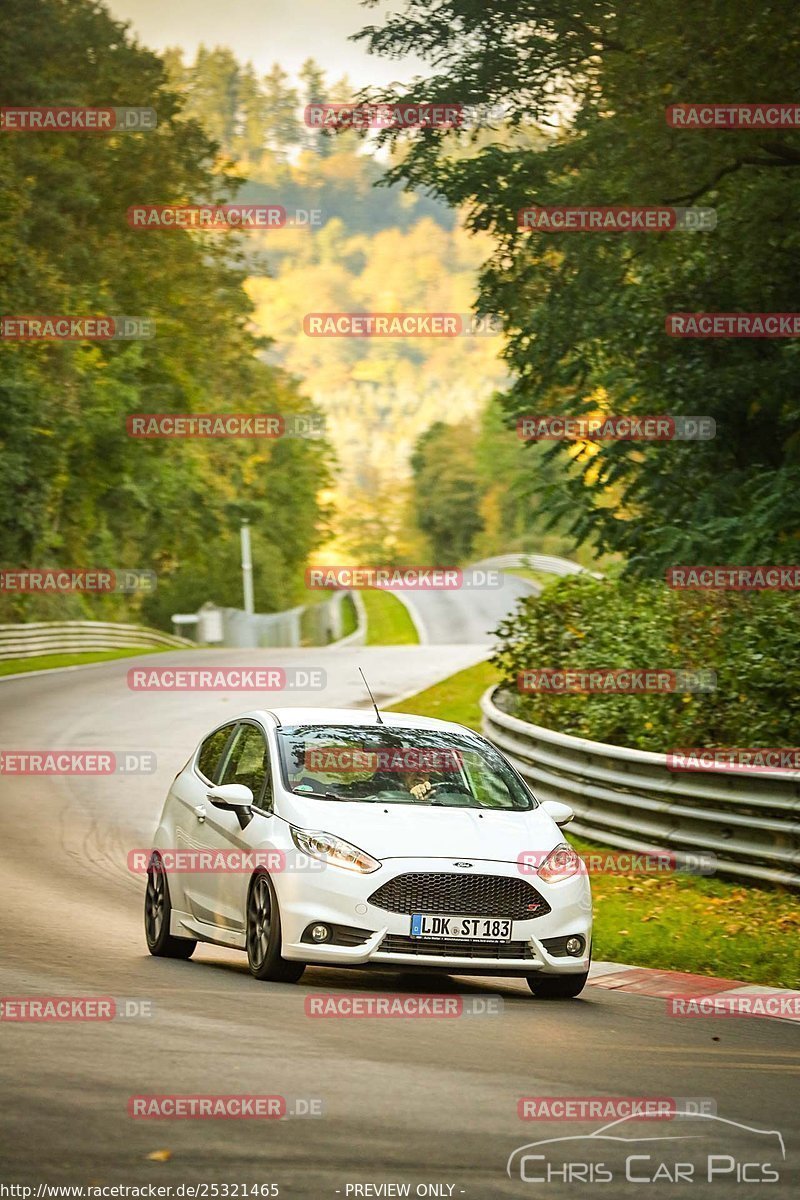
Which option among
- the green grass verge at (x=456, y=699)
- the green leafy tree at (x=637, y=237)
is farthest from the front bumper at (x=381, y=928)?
the green grass verge at (x=456, y=699)

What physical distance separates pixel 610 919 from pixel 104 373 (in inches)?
1787

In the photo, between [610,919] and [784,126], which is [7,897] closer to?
[610,919]

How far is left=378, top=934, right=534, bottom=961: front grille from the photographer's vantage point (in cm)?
937

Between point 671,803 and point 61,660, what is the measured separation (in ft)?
109

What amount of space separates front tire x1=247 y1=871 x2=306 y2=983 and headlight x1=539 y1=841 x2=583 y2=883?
139 centimetres

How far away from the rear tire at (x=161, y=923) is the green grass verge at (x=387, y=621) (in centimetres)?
5747

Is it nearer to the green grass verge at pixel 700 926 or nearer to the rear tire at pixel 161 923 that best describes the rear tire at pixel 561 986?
the green grass verge at pixel 700 926

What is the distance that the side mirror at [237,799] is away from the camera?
10078 mm

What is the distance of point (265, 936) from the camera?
9.69 meters

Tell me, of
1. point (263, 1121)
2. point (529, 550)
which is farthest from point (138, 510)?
point (529, 550)
